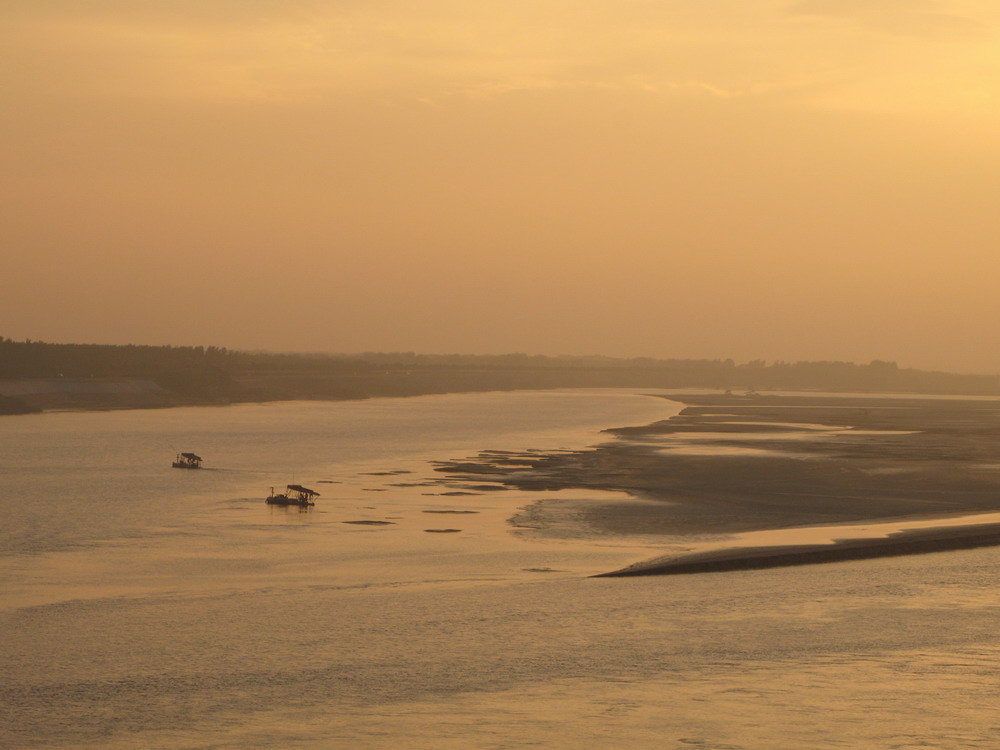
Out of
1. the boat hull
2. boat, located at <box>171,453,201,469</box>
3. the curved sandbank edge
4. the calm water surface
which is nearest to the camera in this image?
the calm water surface

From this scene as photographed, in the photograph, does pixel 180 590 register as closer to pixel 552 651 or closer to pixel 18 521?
pixel 552 651

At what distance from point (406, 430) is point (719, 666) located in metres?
92.4

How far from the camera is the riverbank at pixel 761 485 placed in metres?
36.1

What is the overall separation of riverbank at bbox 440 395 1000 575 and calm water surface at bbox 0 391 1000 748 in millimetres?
1664

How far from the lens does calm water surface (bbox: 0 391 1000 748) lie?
1730 cm

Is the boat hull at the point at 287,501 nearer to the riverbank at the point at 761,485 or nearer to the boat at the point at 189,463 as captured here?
the riverbank at the point at 761,485

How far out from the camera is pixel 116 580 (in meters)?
28.8

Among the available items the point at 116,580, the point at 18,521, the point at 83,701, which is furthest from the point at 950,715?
the point at 18,521

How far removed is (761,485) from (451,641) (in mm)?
33588

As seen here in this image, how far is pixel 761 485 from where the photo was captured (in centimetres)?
5350

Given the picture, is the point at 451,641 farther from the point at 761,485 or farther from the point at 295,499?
the point at 761,485

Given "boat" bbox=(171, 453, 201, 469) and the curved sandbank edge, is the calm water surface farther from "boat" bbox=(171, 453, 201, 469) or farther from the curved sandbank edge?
"boat" bbox=(171, 453, 201, 469)

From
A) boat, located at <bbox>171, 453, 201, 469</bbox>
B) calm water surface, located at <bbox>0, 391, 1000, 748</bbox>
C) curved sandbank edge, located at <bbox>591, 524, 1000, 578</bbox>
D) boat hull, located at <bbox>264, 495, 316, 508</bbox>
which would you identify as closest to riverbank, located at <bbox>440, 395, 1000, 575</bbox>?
curved sandbank edge, located at <bbox>591, 524, 1000, 578</bbox>

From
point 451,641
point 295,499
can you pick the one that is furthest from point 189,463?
point 451,641
